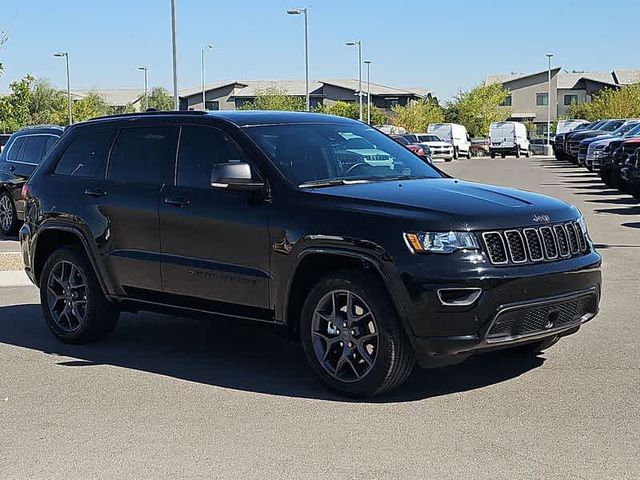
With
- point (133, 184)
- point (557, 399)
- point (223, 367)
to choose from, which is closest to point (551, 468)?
point (557, 399)

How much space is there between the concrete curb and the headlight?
687 centimetres

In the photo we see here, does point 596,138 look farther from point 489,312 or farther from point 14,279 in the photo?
point 489,312

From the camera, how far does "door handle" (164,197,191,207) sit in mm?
7086

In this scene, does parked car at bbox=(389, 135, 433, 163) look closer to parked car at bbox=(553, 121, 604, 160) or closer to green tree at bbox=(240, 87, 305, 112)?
parked car at bbox=(553, 121, 604, 160)

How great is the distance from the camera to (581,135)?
4009 centimetres

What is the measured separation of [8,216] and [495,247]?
12.3 meters

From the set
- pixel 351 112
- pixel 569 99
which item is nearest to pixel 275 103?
pixel 351 112

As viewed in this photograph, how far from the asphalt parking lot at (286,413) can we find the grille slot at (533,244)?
2.88ft

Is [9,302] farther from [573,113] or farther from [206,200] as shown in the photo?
[573,113]

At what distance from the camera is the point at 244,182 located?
21.6 feet

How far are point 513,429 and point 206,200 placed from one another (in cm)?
266

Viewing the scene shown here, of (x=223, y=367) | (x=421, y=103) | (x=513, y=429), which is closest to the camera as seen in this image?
(x=513, y=429)

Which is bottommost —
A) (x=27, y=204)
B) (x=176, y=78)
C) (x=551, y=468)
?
(x=551, y=468)

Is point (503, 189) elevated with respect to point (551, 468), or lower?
elevated
